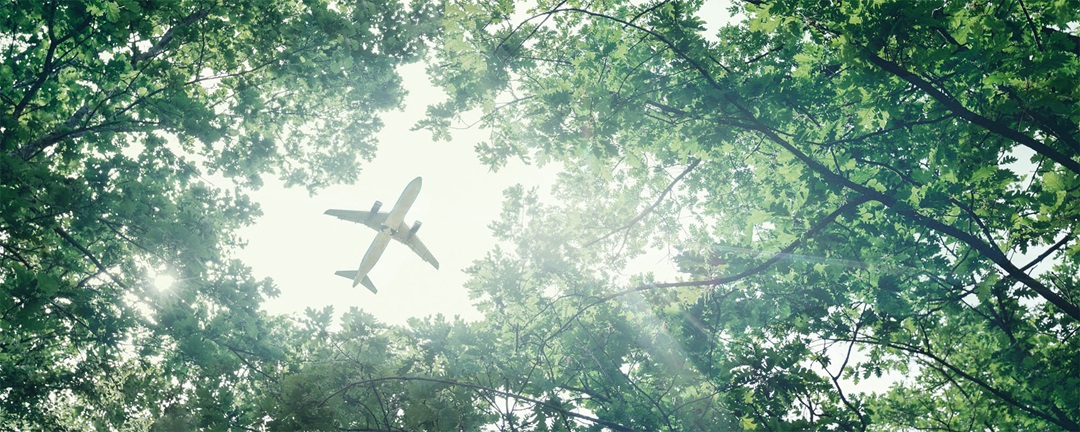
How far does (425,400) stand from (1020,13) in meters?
6.91

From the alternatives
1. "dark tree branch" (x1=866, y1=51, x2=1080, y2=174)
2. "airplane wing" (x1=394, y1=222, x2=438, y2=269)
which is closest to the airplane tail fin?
"airplane wing" (x1=394, y1=222, x2=438, y2=269)

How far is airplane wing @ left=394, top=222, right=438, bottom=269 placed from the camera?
21.1 meters

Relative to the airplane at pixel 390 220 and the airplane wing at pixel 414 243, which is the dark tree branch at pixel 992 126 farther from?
the airplane wing at pixel 414 243

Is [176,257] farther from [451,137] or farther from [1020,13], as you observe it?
[1020,13]

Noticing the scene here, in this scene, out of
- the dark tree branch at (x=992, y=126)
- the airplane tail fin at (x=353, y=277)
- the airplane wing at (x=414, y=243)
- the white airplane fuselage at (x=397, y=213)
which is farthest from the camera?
the airplane tail fin at (x=353, y=277)

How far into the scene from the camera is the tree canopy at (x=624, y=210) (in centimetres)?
496

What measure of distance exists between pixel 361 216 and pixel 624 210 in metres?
13.8

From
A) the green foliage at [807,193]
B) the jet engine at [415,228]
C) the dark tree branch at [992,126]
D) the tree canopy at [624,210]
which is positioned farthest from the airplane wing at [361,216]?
the dark tree branch at [992,126]

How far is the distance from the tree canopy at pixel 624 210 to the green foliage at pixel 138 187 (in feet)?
0.20

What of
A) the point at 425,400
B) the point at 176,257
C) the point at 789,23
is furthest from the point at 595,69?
the point at 176,257

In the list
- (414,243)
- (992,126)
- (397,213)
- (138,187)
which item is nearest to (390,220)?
(397,213)

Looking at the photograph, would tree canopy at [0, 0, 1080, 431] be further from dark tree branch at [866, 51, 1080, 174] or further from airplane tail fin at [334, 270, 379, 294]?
airplane tail fin at [334, 270, 379, 294]

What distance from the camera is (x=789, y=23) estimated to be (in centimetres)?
480

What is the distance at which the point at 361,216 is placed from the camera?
20422 millimetres
